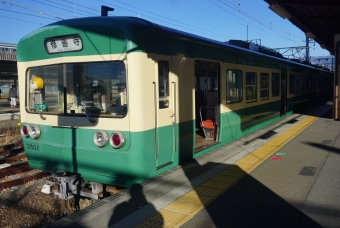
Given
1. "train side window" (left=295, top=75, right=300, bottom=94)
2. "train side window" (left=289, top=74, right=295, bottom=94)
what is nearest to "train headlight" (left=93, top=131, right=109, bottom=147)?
"train side window" (left=289, top=74, right=295, bottom=94)

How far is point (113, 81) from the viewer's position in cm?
492

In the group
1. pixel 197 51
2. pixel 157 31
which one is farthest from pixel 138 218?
pixel 197 51

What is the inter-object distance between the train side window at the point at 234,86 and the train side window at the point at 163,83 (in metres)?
2.70

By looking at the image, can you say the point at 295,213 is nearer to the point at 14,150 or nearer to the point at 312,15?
the point at 14,150

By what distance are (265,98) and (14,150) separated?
25.5 ft

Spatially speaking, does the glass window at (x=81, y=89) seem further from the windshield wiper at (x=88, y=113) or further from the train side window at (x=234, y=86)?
the train side window at (x=234, y=86)

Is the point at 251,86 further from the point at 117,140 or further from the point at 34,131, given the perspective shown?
the point at 34,131

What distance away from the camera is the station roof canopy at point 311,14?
9745 mm

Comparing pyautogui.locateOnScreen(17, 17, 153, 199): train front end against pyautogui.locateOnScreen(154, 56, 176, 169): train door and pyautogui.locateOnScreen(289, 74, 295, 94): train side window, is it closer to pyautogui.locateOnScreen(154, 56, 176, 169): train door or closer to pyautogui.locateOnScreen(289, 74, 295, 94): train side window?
pyautogui.locateOnScreen(154, 56, 176, 169): train door

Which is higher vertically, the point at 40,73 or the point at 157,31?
the point at 157,31

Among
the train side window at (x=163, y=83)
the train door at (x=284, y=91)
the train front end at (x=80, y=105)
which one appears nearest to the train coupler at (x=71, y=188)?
the train front end at (x=80, y=105)

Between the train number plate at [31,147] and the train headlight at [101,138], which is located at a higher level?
the train headlight at [101,138]

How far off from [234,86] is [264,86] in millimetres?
2910

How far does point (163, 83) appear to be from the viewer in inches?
212
